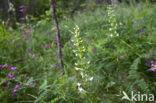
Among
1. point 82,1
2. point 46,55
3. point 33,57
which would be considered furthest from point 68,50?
point 82,1

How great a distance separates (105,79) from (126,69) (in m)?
0.35

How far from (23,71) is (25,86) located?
0.68 meters

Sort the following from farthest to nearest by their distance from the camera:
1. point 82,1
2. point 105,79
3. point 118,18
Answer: point 82,1
point 118,18
point 105,79

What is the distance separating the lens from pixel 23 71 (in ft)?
7.89

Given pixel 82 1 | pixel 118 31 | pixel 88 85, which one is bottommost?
pixel 88 85

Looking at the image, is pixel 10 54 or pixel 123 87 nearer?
pixel 123 87

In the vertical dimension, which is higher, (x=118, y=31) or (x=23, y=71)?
(x=118, y=31)

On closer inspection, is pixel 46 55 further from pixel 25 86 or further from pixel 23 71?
pixel 25 86

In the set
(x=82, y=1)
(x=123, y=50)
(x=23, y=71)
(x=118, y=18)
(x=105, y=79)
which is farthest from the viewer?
(x=82, y=1)

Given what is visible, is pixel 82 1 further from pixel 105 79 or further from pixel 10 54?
pixel 105 79

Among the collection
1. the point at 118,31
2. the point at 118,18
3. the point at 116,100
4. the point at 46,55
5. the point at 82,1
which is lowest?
the point at 116,100

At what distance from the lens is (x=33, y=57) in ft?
8.90

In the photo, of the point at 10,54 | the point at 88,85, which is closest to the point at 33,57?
the point at 10,54

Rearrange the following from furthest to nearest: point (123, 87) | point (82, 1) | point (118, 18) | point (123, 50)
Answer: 1. point (82, 1)
2. point (118, 18)
3. point (123, 50)
4. point (123, 87)
